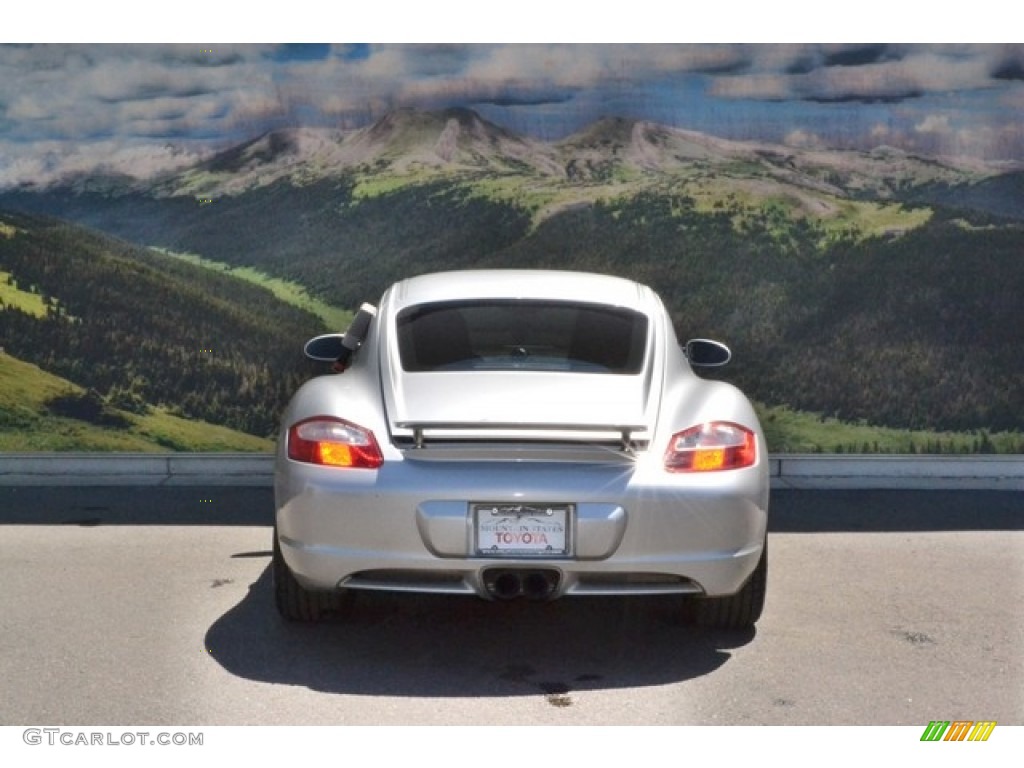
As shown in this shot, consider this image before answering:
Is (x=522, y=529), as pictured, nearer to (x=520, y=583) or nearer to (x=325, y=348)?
(x=520, y=583)

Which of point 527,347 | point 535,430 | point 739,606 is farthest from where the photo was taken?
point 527,347

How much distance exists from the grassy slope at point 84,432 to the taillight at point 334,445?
4.48 m

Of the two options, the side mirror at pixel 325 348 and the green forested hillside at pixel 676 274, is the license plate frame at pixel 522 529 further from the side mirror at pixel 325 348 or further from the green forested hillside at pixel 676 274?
the green forested hillside at pixel 676 274

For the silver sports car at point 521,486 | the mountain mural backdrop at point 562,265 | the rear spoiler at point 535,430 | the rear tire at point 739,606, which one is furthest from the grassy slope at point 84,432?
the rear spoiler at point 535,430

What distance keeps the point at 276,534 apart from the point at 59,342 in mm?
4737

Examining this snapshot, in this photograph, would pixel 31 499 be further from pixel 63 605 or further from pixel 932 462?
pixel 932 462

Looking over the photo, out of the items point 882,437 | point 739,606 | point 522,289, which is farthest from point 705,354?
point 882,437

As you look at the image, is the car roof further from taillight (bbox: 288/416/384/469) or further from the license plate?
the license plate

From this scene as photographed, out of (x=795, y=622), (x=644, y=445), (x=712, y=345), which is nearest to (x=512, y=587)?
(x=644, y=445)

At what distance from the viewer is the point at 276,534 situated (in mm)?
6309

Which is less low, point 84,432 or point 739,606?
point 739,606

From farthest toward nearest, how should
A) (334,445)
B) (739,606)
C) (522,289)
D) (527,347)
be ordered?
(527,347)
(522,289)
(739,606)
(334,445)

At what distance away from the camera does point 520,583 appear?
19.3ft
